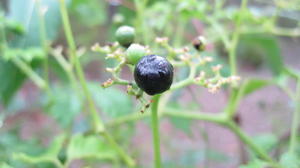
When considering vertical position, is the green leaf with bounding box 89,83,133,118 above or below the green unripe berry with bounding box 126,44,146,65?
above

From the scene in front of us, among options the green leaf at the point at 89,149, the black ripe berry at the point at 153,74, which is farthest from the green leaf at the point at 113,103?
the black ripe berry at the point at 153,74

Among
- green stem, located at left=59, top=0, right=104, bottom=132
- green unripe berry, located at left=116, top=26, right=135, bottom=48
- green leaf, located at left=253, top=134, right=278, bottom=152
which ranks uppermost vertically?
green leaf, located at left=253, top=134, right=278, bottom=152

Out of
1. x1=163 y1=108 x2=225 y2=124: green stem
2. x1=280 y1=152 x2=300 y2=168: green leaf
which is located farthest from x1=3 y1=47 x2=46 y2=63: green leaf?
x1=280 y1=152 x2=300 y2=168: green leaf

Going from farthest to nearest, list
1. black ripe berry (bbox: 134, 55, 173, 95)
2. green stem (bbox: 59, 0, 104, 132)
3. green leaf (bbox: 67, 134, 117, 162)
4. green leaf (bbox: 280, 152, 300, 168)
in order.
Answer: green leaf (bbox: 67, 134, 117, 162) → green stem (bbox: 59, 0, 104, 132) → green leaf (bbox: 280, 152, 300, 168) → black ripe berry (bbox: 134, 55, 173, 95)

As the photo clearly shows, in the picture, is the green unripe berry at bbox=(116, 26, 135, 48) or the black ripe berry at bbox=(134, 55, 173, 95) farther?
the green unripe berry at bbox=(116, 26, 135, 48)

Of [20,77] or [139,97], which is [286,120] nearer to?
[20,77]

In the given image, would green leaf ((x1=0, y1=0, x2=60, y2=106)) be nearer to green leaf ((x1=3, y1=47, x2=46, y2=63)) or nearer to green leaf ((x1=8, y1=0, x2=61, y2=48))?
green leaf ((x1=8, y1=0, x2=61, y2=48))
